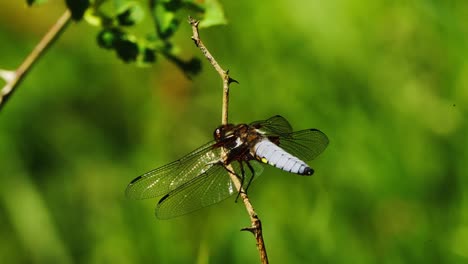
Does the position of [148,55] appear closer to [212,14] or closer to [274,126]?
[212,14]

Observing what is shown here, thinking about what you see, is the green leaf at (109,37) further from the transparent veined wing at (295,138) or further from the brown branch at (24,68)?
the transparent veined wing at (295,138)

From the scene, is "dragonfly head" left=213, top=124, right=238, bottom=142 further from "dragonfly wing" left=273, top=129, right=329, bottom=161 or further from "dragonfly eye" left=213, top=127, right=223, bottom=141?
"dragonfly wing" left=273, top=129, right=329, bottom=161

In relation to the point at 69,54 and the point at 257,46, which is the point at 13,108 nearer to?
the point at 69,54

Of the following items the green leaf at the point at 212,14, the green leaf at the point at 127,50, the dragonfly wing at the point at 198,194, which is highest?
the green leaf at the point at 212,14

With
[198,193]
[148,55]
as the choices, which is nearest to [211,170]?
[198,193]

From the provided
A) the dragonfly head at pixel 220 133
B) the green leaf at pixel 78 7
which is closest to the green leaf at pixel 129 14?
the green leaf at pixel 78 7

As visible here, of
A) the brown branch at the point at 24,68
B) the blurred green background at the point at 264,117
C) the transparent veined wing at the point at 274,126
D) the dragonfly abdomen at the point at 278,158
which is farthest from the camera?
the blurred green background at the point at 264,117
